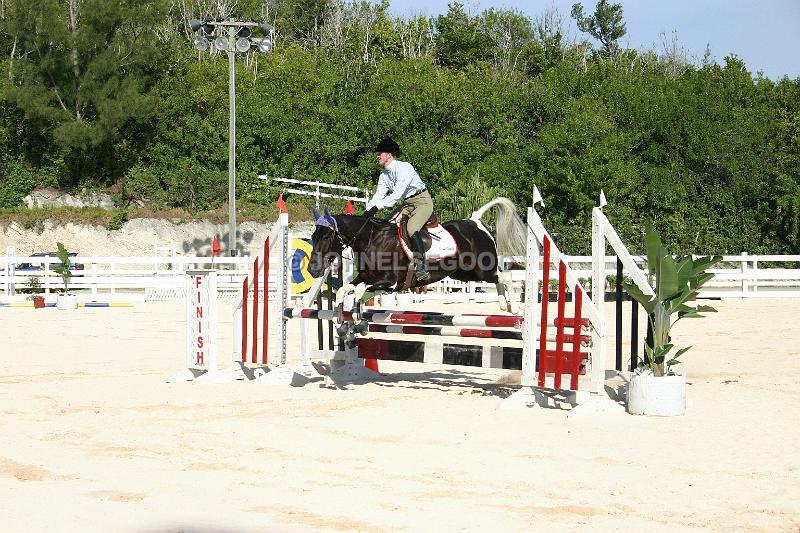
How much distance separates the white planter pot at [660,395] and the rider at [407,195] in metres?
2.31

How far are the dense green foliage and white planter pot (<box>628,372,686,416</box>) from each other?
88.6 feet

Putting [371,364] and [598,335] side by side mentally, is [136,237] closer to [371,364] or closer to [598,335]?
[371,364]

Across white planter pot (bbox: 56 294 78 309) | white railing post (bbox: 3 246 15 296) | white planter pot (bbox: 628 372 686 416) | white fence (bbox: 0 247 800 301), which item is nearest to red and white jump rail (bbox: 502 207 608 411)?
white planter pot (bbox: 628 372 686 416)

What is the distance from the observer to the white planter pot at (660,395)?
770cm

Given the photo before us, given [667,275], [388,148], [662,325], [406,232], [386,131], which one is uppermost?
[386,131]

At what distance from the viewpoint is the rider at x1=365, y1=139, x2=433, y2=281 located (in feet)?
30.2

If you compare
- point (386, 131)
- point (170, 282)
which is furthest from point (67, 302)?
point (386, 131)

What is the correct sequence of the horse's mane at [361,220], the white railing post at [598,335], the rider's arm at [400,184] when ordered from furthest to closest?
the rider's arm at [400,184], the horse's mane at [361,220], the white railing post at [598,335]

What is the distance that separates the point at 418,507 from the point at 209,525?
1.00m

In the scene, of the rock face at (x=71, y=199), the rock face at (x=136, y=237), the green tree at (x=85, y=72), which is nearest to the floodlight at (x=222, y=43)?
the rock face at (x=136, y=237)

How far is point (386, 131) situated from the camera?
139ft

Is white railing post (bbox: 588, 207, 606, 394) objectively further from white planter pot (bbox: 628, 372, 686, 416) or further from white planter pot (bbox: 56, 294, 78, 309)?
white planter pot (bbox: 56, 294, 78, 309)

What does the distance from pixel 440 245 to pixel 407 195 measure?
545 millimetres

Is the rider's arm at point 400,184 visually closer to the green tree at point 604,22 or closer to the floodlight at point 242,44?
the floodlight at point 242,44
